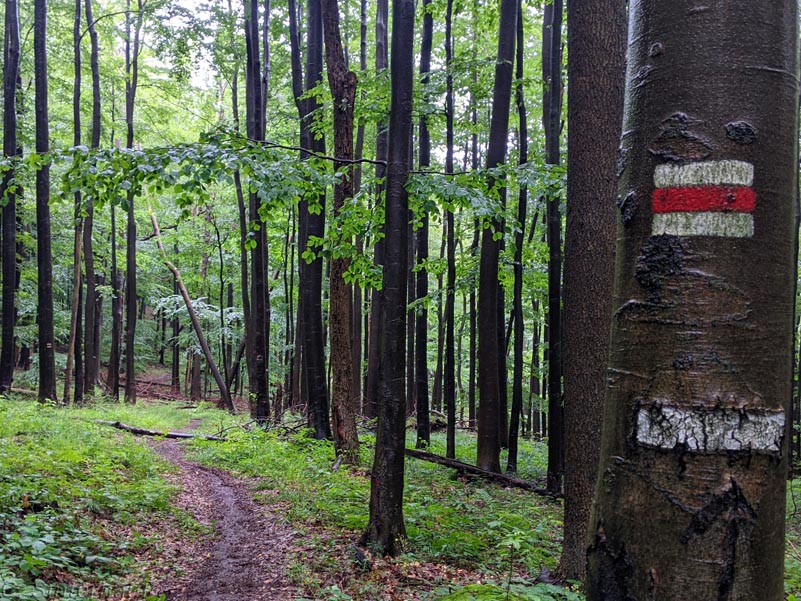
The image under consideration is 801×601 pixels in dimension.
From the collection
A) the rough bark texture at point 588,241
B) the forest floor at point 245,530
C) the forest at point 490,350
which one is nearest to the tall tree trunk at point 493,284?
the forest at point 490,350

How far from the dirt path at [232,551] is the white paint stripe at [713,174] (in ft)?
15.0

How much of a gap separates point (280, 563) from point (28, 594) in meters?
2.23

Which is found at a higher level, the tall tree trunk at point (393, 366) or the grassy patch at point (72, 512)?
the tall tree trunk at point (393, 366)

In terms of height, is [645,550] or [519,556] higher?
[645,550]

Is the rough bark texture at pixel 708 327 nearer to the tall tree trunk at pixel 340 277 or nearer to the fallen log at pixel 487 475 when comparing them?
the tall tree trunk at pixel 340 277

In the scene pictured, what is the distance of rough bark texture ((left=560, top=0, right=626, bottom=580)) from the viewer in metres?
4.51

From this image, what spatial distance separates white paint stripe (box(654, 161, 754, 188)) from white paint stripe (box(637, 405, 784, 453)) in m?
0.48

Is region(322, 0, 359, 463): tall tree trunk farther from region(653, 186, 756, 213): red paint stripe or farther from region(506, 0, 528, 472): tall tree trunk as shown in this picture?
region(653, 186, 756, 213): red paint stripe

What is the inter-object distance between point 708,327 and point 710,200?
27 centimetres

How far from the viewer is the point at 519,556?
18.7ft

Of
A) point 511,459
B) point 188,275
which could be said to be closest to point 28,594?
point 511,459

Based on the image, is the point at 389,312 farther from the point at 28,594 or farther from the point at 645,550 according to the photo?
the point at 645,550

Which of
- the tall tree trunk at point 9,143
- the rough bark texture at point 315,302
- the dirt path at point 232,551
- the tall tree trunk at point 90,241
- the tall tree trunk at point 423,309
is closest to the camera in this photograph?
the dirt path at point 232,551

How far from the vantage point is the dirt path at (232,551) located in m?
4.84
